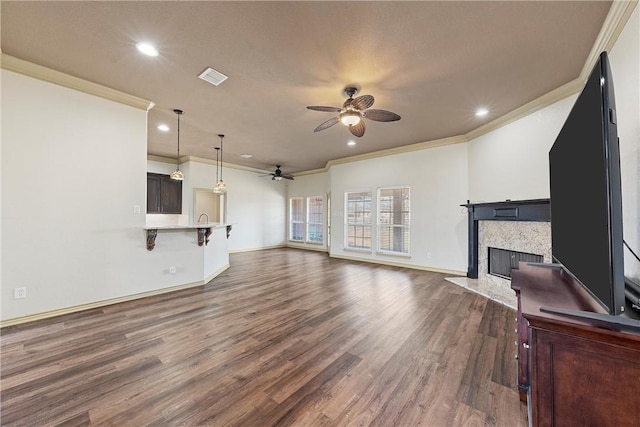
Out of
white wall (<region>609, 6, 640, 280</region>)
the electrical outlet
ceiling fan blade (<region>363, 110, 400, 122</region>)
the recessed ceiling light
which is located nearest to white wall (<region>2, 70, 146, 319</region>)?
the electrical outlet

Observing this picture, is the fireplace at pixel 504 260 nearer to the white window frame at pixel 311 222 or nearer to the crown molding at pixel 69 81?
the white window frame at pixel 311 222

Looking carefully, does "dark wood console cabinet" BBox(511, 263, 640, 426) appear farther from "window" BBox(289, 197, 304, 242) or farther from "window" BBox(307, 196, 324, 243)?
"window" BBox(289, 197, 304, 242)

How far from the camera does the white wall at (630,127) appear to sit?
1.65 m

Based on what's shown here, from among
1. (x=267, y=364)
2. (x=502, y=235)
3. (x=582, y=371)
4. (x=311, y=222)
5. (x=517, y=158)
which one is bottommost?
(x=267, y=364)

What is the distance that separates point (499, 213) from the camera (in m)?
4.09

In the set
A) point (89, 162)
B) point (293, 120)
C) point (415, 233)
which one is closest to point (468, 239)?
point (415, 233)

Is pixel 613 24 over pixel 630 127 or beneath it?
over

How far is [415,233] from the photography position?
578 centimetres

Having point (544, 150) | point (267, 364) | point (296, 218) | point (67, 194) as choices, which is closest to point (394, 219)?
point (544, 150)

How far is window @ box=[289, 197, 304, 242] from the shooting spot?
9336 millimetres

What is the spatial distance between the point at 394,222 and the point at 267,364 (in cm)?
491

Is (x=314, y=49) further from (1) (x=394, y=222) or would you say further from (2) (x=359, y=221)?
(2) (x=359, y=221)

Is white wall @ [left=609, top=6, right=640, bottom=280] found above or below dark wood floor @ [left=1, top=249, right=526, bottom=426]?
above

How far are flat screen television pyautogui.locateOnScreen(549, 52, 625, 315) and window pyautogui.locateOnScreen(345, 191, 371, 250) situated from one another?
206 inches
